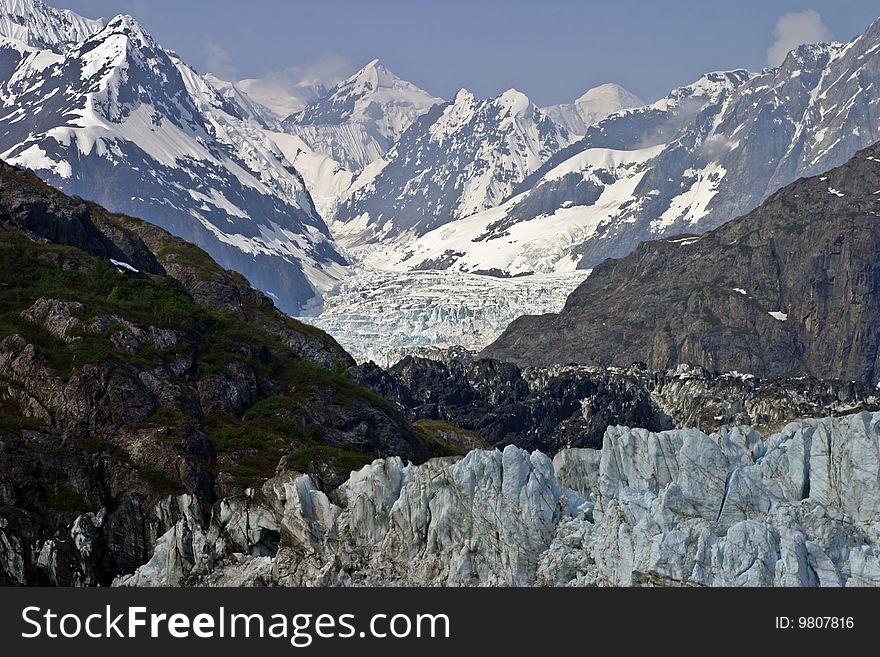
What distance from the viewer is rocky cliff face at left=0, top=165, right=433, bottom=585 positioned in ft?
335

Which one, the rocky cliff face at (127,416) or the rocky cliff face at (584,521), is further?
the rocky cliff face at (127,416)

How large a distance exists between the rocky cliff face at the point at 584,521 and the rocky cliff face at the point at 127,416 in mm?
7703

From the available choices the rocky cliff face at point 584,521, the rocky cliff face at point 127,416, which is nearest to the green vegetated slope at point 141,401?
the rocky cliff face at point 127,416

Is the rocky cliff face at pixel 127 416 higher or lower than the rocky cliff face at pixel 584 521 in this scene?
higher

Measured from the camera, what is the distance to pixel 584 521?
8500 centimetres

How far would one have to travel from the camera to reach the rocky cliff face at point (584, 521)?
76438 mm

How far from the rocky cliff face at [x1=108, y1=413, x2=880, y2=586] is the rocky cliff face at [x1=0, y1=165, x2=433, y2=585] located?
7703mm

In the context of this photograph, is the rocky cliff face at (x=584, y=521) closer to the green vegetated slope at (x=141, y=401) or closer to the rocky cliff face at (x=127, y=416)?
the rocky cliff face at (x=127, y=416)

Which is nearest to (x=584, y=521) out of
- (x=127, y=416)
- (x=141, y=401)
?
(x=127, y=416)

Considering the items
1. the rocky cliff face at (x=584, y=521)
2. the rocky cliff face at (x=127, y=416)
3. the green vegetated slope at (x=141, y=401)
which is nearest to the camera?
the rocky cliff face at (x=584, y=521)

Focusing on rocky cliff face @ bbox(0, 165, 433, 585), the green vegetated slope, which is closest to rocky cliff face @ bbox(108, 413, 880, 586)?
rocky cliff face @ bbox(0, 165, 433, 585)

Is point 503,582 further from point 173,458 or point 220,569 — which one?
point 173,458
